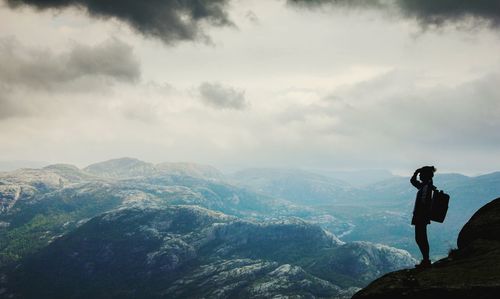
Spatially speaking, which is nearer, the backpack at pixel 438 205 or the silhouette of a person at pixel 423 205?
the backpack at pixel 438 205

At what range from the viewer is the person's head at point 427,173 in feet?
87.9

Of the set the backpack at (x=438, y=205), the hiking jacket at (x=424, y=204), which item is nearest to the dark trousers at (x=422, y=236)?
the hiking jacket at (x=424, y=204)

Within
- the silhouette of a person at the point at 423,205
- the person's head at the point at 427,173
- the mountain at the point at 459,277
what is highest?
the person's head at the point at 427,173

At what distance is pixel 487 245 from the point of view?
80.1 feet

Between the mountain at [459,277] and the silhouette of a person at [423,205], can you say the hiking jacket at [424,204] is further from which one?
the mountain at [459,277]

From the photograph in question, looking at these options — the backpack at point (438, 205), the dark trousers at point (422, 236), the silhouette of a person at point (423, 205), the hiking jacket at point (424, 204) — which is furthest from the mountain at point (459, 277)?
the hiking jacket at point (424, 204)

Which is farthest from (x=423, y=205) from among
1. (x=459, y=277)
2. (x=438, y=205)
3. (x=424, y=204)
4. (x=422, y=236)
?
(x=459, y=277)

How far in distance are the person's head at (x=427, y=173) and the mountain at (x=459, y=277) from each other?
498 centimetres

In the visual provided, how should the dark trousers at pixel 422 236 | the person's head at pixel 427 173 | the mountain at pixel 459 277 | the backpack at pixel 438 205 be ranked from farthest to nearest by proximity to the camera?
the person's head at pixel 427 173 < the dark trousers at pixel 422 236 < the backpack at pixel 438 205 < the mountain at pixel 459 277

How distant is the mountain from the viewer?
1784 cm

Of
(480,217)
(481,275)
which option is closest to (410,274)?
(481,275)

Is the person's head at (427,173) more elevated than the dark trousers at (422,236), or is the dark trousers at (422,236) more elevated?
the person's head at (427,173)

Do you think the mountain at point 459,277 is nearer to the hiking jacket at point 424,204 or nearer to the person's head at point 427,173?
the hiking jacket at point 424,204

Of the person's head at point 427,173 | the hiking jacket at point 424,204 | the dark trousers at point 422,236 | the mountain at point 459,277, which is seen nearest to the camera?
the mountain at point 459,277
